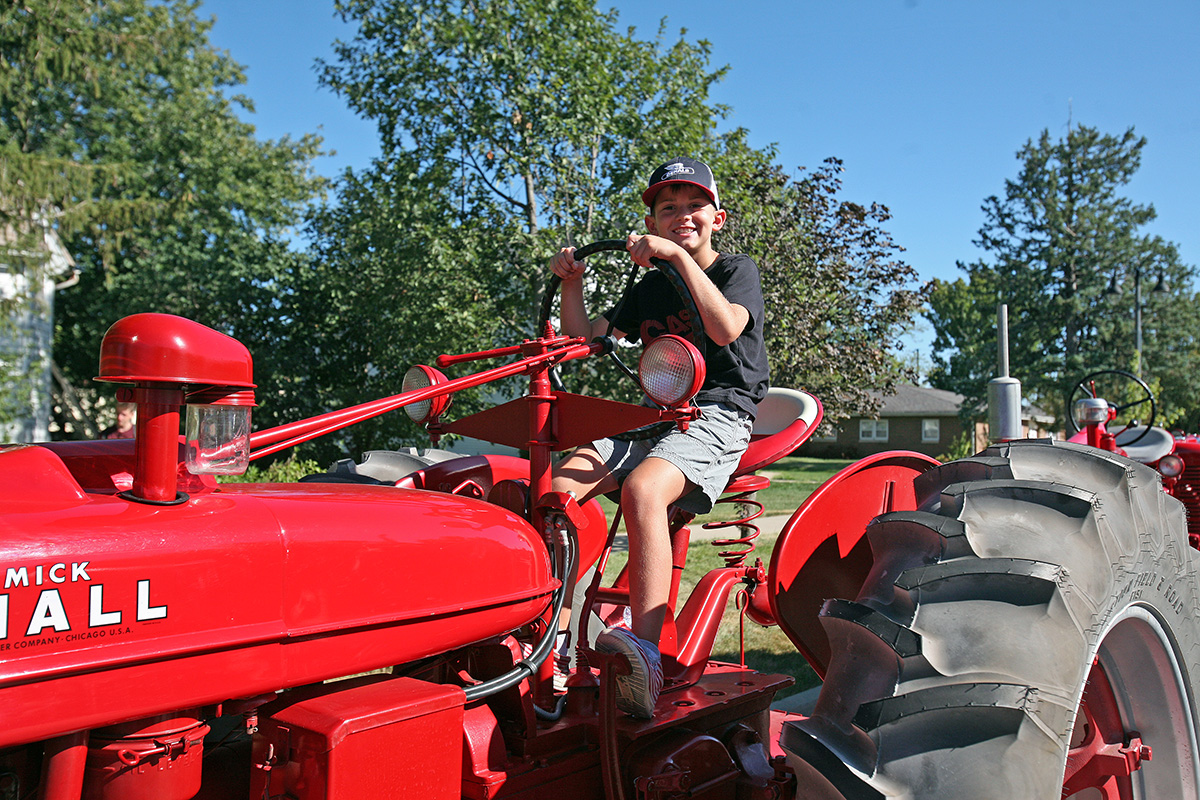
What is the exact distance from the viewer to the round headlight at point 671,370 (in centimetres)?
207

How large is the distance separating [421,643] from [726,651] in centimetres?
418

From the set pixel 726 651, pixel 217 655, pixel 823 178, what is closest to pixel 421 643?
pixel 217 655

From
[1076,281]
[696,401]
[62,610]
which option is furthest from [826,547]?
[1076,281]

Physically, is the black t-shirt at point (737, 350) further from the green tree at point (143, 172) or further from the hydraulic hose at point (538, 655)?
the green tree at point (143, 172)

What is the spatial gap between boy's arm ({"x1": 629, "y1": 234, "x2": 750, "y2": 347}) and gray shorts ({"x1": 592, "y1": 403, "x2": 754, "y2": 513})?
27cm

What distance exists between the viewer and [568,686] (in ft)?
8.30

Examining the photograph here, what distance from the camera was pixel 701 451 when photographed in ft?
8.25

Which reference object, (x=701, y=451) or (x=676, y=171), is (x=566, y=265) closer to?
(x=676, y=171)

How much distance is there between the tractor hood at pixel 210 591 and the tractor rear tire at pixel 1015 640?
807 mm

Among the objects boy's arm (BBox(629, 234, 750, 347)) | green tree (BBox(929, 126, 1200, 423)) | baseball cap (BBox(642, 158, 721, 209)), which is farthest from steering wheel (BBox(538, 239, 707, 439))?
green tree (BBox(929, 126, 1200, 423))

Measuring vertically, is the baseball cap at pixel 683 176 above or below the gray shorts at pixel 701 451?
above

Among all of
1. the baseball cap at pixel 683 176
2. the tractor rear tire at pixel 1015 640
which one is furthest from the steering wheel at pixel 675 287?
the tractor rear tire at pixel 1015 640

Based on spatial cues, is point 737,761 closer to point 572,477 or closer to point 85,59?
point 572,477

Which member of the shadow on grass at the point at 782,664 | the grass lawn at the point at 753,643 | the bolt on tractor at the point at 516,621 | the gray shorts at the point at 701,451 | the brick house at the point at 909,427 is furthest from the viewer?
the brick house at the point at 909,427
